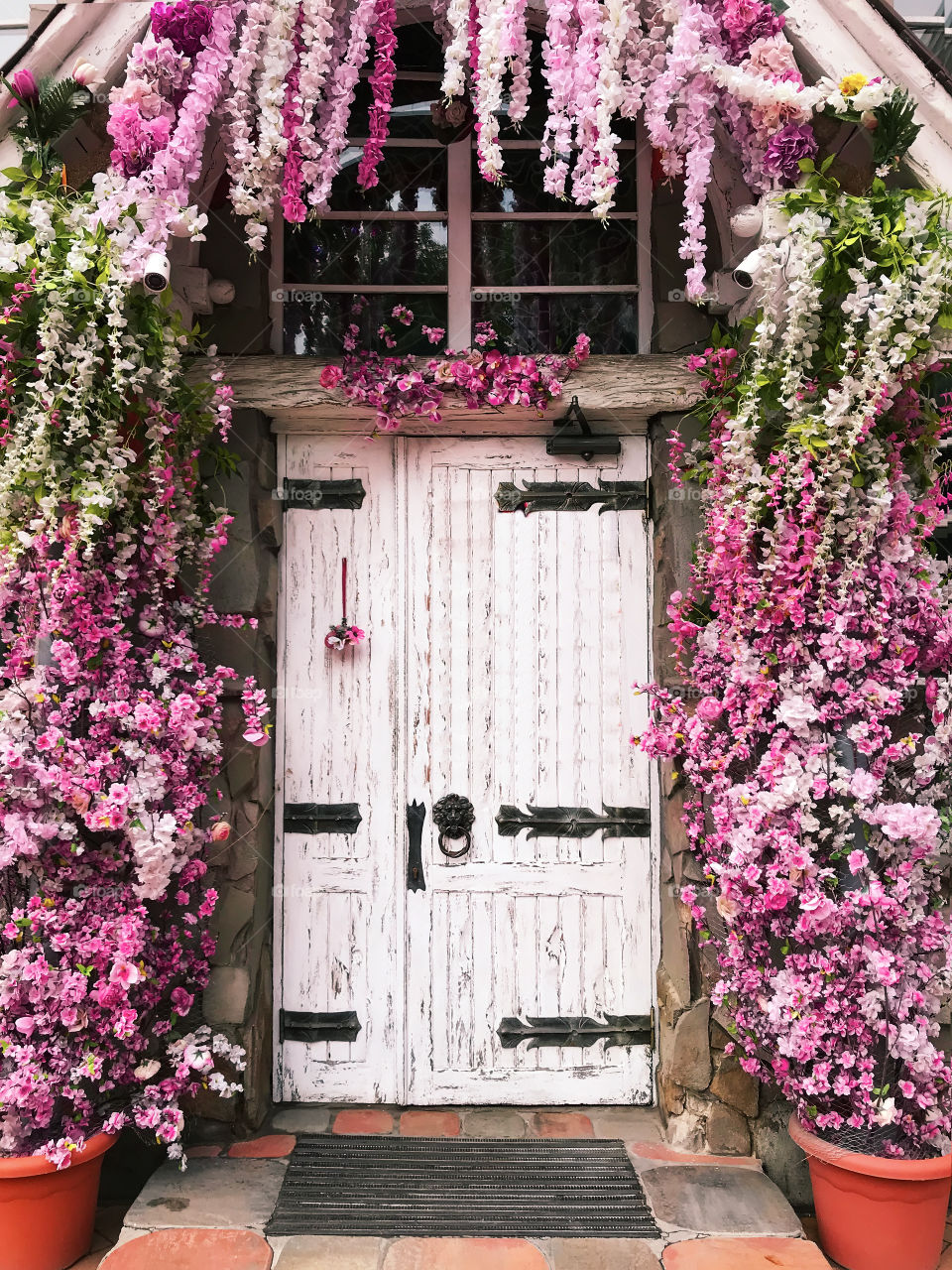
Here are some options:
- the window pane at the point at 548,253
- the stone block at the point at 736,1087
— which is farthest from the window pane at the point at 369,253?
the stone block at the point at 736,1087

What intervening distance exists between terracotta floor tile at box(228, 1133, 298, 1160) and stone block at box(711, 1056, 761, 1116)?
4.62ft

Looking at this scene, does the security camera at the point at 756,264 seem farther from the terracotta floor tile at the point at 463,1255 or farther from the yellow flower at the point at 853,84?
the terracotta floor tile at the point at 463,1255

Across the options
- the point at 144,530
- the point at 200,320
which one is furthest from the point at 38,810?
the point at 200,320

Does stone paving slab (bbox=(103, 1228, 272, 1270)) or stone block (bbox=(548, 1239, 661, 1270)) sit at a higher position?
stone paving slab (bbox=(103, 1228, 272, 1270))

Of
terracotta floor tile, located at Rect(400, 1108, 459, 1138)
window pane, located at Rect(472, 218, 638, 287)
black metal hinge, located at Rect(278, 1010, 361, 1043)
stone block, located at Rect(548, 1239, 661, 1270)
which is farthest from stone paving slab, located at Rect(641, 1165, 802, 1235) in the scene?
window pane, located at Rect(472, 218, 638, 287)

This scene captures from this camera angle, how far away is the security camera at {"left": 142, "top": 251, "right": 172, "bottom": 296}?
94.9 inches

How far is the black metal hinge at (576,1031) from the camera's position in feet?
10.3

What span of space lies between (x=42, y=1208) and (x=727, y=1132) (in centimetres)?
206

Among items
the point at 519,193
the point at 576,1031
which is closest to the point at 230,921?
the point at 576,1031

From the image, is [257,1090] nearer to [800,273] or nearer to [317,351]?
[317,351]

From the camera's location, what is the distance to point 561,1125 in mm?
3045

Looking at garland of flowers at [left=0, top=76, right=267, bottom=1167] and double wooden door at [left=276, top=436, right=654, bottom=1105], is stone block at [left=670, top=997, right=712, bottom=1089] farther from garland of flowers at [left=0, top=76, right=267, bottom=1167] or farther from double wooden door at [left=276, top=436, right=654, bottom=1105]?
garland of flowers at [left=0, top=76, right=267, bottom=1167]

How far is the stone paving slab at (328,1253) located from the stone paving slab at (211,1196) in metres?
0.15

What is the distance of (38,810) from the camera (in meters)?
2.48
